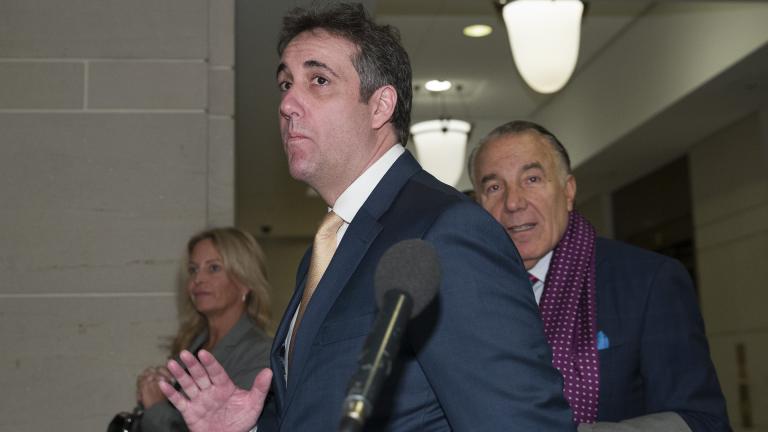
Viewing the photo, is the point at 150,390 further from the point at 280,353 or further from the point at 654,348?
the point at 654,348

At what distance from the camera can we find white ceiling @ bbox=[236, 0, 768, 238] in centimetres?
689

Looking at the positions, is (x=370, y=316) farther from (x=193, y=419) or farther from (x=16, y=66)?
(x=16, y=66)

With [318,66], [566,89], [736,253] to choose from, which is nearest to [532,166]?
[318,66]

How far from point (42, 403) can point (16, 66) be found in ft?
4.33

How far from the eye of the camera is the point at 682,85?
7520mm

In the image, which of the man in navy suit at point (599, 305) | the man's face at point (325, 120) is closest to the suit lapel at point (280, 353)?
the man's face at point (325, 120)

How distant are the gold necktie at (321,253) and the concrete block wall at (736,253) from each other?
6634 mm

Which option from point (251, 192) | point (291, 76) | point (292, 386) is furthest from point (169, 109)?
point (251, 192)

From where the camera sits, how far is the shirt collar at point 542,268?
2662 mm

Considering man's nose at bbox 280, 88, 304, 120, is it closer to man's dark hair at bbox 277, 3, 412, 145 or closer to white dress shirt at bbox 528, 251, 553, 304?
man's dark hair at bbox 277, 3, 412, 145

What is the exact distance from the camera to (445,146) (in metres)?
8.52

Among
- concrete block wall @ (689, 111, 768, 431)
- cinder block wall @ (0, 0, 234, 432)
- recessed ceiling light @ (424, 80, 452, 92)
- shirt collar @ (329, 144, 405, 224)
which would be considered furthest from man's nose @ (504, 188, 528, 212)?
recessed ceiling light @ (424, 80, 452, 92)

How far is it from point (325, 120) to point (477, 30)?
641 cm

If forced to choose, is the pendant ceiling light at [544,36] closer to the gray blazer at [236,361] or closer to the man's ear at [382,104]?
the gray blazer at [236,361]
